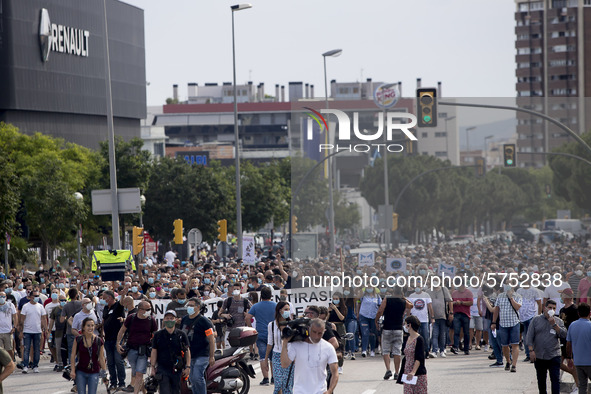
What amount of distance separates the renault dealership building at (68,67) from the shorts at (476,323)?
5821 cm

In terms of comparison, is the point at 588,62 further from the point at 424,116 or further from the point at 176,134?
the point at 424,116

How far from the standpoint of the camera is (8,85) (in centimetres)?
7306

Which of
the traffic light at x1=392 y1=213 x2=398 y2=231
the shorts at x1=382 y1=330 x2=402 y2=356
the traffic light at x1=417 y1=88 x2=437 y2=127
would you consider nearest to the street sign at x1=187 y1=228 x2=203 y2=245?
the traffic light at x1=392 y1=213 x2=398 y2=231

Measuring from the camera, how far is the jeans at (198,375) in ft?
44.4

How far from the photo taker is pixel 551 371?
13.9 m

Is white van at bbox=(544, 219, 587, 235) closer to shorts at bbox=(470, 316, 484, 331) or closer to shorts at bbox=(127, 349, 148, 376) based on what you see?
shorts at bbox=(470, 316, 484, 331)

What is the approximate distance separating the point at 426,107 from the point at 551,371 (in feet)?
29.3

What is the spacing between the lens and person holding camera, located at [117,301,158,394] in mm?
14531

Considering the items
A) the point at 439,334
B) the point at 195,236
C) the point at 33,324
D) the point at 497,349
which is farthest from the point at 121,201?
the point at 497,349

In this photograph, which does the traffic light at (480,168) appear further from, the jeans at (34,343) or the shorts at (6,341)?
the shorts at (6,341)

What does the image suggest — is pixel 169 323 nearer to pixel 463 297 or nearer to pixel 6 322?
pixel 6 322

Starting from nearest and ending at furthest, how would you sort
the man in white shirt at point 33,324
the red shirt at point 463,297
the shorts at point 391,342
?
the shorts at point 391,342, the man in white shirt at point 33,324, the red shirt at point 463,297

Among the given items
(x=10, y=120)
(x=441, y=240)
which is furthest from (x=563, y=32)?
(x=441, y=240)

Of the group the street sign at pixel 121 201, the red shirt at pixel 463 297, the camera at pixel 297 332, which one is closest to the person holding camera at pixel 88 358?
the camera at pixel 297 332
